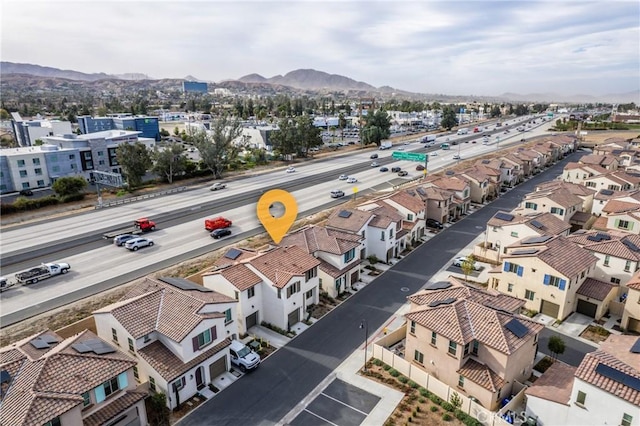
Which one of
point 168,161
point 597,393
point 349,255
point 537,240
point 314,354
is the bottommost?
point 314,354

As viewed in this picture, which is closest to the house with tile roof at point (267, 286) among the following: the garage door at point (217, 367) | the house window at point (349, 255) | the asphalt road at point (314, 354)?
the asphalt road at point (314, 354)

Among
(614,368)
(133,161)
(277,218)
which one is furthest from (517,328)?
(133,161)

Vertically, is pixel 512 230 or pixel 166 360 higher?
pixel 512 230

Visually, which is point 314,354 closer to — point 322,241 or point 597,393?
point 322,241

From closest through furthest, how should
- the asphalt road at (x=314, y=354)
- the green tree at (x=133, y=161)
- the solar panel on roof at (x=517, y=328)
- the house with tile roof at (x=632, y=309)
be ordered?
the asphalt road at (x=314, y=354) → the solar panel on roof at (x=517, y=328) → the house with tile roof at (x=632, y=309) → the green tree at (x=133, y=161)

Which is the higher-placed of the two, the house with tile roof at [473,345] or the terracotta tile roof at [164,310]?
the terracotta tile roof at [164,310]

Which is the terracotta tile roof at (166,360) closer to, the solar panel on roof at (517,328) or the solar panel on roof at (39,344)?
the solar panel on roof at (39,344)

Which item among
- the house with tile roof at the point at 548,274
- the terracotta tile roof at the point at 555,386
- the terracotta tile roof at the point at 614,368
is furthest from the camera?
the house with tile roof at the point at 548,274
